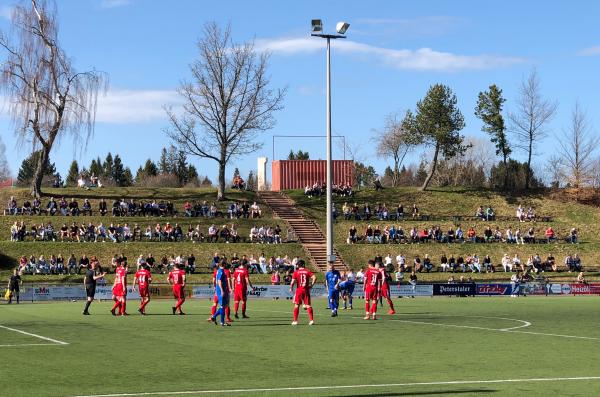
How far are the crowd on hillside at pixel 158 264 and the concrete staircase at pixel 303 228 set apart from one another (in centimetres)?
303

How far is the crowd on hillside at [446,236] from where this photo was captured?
220 ft

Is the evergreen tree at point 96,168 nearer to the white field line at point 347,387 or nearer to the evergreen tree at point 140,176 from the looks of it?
the evergreen tree at point 140,176

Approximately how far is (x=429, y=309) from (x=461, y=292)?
1631 centimetres

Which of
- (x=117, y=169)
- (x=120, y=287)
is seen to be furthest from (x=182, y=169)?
(x=120, y=287)

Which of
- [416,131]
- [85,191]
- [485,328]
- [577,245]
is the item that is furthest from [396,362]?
[416,131]

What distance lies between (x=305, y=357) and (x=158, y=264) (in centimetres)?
4206

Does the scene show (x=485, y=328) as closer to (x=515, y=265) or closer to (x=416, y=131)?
(x=515, y=265)

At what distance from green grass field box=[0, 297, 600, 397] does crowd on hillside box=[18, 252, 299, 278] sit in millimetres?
25633

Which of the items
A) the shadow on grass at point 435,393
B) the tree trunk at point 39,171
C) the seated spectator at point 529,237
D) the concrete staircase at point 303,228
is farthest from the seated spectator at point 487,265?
the shadow on grass at point 435,393

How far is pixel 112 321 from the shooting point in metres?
29.2

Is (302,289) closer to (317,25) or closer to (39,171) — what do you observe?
(317,25)

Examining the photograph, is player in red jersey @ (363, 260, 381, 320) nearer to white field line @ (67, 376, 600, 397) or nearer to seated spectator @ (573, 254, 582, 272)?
white field line @ (67, 376, 600, 397)

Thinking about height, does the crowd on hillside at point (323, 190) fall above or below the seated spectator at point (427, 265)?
above

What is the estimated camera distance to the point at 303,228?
71375 mm
